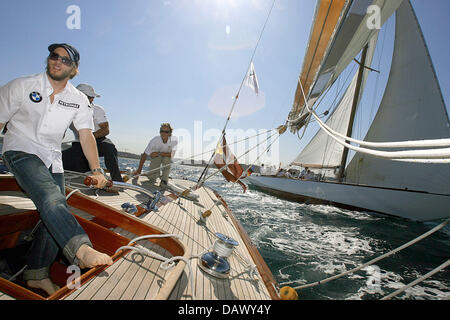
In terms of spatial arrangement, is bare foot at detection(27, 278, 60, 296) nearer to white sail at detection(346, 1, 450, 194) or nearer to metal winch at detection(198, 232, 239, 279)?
metal winch at detection(198, 232, 239, 279)

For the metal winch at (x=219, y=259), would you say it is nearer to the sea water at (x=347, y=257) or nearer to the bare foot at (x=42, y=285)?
the bare foot at (x=42, y=285)

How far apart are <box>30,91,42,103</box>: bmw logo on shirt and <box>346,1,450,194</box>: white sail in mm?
14137

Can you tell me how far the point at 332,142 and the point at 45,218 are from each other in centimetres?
1815

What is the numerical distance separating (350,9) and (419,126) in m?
11.6

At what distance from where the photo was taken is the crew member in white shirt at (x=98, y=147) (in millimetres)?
3833

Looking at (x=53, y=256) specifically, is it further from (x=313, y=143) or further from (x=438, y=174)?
(x=313, y=143)

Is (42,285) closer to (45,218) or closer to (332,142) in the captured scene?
(45,218)

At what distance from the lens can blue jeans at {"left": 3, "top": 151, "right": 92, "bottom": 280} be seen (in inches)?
50.3

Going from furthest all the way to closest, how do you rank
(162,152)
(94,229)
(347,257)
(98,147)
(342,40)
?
(162,152) < (347,257) < (98,147) < (342,40) < (94,229)

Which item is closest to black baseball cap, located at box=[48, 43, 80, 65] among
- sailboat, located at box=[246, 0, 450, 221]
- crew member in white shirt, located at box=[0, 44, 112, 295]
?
crew member in white shirt, located at box=[0, 44, 112, 295]

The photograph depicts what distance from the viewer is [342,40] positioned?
3357mm

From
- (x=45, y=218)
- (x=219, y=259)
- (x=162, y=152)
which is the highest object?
(x=162, y=152)

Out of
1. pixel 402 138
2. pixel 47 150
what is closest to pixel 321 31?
pixel 47 150
